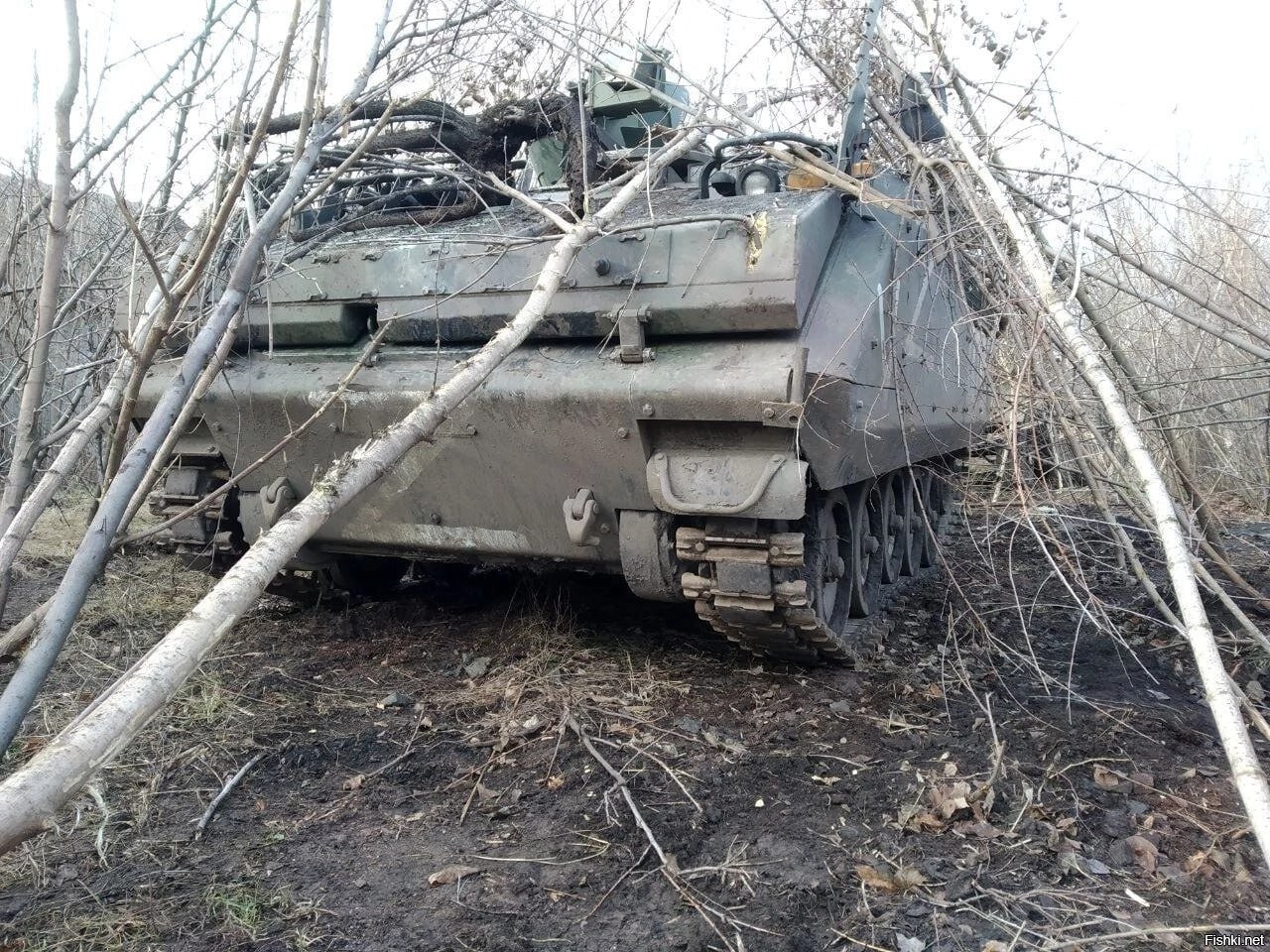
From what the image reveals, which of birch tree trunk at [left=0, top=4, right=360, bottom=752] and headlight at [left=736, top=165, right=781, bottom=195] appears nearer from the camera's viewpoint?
birch tree trunk at [left=0, top=4, right=360, bottom=752]

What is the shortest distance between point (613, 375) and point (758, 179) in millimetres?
1313

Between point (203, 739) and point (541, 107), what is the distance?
2.94 metres

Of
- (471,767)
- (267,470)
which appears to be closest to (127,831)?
(471,767)

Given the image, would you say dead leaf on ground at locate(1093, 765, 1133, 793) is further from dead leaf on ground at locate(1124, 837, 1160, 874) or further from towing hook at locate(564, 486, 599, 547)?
towing hook at locate(564, 486, 599, 547)

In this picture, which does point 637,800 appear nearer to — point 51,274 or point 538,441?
point 538,441

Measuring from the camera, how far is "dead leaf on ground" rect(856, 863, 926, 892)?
2.95 meters

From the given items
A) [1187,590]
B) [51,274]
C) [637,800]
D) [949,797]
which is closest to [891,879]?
[949,797]

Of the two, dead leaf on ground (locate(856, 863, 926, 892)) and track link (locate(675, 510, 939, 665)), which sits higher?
track link (locate(675, 510, 939, 665))

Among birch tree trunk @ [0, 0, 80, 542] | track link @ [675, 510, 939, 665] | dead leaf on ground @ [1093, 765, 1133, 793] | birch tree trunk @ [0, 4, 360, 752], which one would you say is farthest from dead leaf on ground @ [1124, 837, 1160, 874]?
birch tree trunk @ [0, 0, 80, 542]

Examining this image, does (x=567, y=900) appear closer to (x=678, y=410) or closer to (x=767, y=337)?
(x=678, y=410)

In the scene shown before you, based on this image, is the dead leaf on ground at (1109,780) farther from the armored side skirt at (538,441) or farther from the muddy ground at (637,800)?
the armored side skirt at (538,441)

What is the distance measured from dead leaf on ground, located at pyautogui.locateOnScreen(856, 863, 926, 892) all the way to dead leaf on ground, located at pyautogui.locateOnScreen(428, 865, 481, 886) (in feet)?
3.47

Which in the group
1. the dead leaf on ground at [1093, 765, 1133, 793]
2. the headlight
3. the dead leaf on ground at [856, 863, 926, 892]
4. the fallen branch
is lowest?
the dead leaf on ground at [856, 863, 926, 892]

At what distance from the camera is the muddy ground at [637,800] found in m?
2.78
